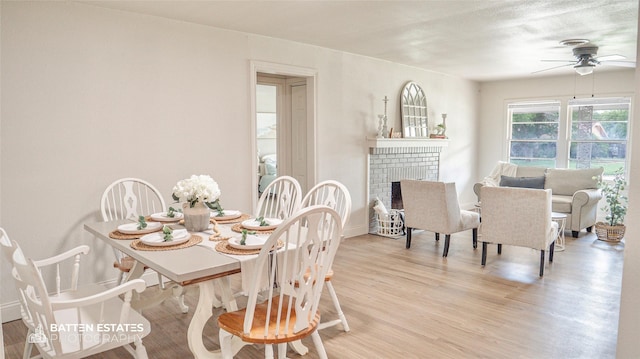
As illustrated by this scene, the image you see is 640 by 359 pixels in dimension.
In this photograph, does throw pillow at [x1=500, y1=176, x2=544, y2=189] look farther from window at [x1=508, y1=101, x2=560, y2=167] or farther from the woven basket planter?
window at [x1=508, y1=101, x2=560, y2=167]

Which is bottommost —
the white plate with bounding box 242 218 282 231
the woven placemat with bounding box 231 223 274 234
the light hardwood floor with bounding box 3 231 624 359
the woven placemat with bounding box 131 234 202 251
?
the light hardwood floor with bounding box 3 231 624 359

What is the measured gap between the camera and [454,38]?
4543 millimetres

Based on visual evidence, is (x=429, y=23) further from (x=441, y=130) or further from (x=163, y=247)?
(x=441, y=130)

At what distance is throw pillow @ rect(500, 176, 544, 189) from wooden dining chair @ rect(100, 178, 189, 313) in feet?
16.1

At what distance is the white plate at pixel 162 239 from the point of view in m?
2.33

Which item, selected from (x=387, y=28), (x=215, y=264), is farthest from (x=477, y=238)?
(x=215, y=264)

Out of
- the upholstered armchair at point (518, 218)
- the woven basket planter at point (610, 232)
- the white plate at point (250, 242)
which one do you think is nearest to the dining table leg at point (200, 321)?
the white plate at point (250, 242)

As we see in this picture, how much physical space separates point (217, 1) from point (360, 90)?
8.64 ft

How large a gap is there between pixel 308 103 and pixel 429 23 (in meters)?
1.73

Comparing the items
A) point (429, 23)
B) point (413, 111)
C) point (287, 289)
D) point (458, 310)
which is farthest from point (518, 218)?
point (287, 289)

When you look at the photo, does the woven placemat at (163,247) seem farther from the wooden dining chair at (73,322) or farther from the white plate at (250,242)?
the wooden dining chair at (73,322)

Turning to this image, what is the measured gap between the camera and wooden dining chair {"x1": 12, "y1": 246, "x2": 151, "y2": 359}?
169 cm

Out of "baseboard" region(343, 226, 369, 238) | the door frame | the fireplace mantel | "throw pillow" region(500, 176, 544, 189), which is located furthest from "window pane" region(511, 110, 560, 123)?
the door frame

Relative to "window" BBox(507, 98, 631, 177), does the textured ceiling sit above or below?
above
